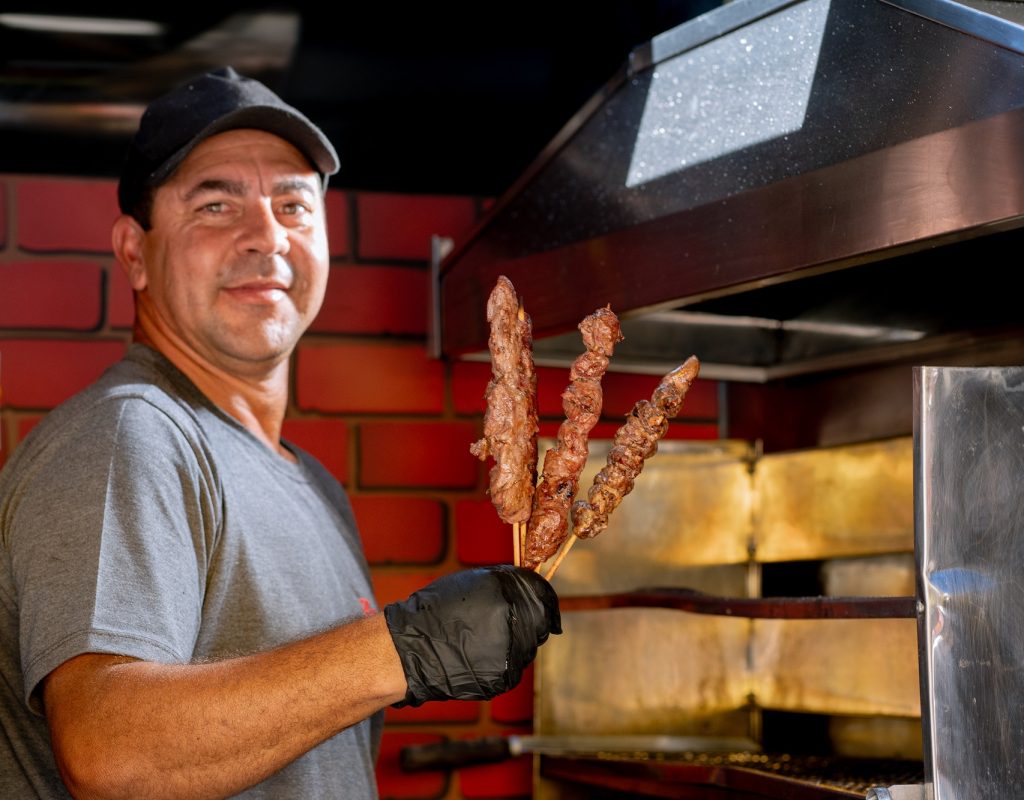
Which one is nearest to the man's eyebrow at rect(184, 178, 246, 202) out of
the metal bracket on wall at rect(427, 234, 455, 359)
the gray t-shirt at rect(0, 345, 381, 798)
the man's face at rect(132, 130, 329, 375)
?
the man's face at rect(132, 130, 329, 375)

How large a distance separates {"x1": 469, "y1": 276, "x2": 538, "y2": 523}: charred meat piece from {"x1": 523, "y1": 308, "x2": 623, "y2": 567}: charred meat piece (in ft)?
0.06

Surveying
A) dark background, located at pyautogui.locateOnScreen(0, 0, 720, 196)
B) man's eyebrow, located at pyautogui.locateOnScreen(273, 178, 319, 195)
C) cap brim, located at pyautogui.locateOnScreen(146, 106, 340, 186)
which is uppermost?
dark background, located at pyautogui.locateOnScreen(0, 0, 720, 196)

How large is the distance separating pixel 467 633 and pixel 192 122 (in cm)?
89

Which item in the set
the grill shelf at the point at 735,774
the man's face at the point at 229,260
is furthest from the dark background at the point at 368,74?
the grill shelf at the point at 735,774

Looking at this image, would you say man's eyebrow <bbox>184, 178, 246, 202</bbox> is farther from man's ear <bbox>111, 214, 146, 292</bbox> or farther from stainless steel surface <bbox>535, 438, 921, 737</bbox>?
stainless steel surface <bbox>535, 438, 921, 737</bbox>

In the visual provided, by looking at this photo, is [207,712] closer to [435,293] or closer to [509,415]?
[509,415]

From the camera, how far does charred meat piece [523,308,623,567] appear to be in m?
1.39

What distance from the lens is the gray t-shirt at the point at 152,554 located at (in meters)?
1.34

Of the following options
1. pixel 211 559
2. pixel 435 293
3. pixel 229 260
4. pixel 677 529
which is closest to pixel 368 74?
pixel 435 293

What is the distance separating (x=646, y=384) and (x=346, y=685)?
1.34 metres

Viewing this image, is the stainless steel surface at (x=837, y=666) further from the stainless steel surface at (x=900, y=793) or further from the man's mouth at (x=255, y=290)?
the man's mouth at (x=255, y=290)

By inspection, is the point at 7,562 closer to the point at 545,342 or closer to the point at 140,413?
the point at 140,413

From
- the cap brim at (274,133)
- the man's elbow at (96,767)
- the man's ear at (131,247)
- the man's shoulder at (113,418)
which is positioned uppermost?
the cap brim at (274,133)

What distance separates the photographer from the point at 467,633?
51.2 inches
